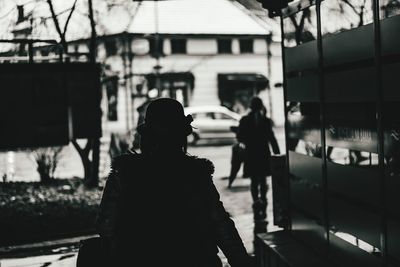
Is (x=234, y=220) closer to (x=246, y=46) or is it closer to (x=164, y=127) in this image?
(x=164, y=127)

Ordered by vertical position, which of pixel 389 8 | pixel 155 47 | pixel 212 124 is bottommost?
pixel 212 124

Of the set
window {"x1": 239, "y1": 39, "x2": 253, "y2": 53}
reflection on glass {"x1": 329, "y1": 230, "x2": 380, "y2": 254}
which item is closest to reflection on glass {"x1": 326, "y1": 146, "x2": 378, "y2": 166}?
reflection on glass {"x1": 329, "y1": 230, "x2": 380, "y2": 254}

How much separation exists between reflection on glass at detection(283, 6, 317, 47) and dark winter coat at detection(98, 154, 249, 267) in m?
2.20

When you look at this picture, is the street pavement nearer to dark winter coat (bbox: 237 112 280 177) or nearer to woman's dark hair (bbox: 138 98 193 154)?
dark winter coat (bbox: 237 112 280 177)

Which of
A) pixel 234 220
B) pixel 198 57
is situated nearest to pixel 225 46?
pixel 198 57

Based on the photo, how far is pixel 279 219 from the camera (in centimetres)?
577

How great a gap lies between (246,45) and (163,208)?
24551 mm

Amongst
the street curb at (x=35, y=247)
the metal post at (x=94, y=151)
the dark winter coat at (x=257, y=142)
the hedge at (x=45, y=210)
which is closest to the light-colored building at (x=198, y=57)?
the metal post at (x=94, y=151)

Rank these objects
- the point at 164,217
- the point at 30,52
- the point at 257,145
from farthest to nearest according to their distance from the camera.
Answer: the point at 257,145 → the point at 30,52 → the point at 164,217

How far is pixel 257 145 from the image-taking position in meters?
9.05

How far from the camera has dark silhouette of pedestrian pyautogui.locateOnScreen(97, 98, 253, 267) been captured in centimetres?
241

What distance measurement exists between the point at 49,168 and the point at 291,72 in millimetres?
6668

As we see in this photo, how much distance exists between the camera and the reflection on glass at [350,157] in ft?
11.1

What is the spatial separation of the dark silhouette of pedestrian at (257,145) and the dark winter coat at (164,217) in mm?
6466
